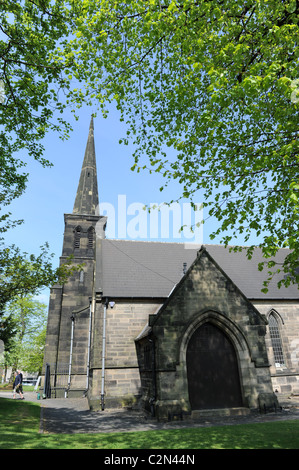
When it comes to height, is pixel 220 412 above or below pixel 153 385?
below

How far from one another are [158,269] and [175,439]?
13.5m

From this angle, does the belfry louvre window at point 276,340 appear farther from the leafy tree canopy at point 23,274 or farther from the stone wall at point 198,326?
the leafy tree canopy at point 23,274

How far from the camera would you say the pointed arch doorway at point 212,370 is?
42.9 ft

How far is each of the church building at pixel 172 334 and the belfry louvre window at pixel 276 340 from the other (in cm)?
6

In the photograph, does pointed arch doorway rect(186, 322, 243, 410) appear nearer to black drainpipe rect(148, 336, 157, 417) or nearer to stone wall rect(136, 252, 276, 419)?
stone wall rect(136, 252, 276, 419)

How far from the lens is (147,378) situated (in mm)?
14336

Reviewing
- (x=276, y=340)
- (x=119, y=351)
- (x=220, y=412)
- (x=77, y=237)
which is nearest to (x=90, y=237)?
(x=77, y=237)

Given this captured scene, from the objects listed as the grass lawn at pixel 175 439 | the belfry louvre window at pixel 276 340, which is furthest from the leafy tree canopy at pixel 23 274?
the belfry louvre window at pixel 276 340

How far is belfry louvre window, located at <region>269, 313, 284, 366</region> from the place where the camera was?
19.5 m

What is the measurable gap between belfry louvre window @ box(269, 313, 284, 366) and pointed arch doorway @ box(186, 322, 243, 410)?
291 inches

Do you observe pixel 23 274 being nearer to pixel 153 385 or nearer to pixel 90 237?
pixel 153 385

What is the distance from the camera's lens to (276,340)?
20016 millimetres

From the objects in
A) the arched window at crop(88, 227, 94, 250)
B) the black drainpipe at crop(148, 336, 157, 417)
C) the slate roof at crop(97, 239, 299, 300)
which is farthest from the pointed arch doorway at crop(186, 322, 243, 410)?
the arched window at crop(88, 227, 94, 250)
